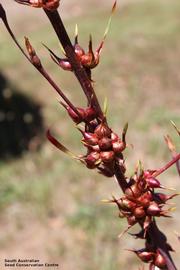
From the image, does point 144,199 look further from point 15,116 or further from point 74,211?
point 15,116

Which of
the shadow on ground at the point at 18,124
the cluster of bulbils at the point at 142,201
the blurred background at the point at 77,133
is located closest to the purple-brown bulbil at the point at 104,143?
the cluster of bulbils at the point at 142,201

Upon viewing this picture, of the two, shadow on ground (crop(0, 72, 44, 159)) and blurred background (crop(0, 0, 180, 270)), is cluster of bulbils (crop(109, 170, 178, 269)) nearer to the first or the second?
blurred background (crop(0, 0, 180, 270))

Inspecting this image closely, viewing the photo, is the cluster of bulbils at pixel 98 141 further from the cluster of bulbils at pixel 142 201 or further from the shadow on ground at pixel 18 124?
the shadow on ground at pixel 18 124

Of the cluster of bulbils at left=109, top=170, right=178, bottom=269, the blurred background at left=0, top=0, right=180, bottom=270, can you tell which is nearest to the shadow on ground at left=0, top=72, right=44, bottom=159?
the blurred background at left=0, top=0, right=180, bottom=270

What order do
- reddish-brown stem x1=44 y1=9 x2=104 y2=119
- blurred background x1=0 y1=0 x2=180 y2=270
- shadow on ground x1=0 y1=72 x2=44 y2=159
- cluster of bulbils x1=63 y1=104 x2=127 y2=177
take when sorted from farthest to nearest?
shadow on ground x1=0 y1=72 x2=44 y2=159
blurred background x1=0 y1=0 x2=180 y2=270
cluster of bulbils x1=63 y1=104 x2=127 y2=177
reddish-brown stem x1=44 y1=9 x2=104 y2=119

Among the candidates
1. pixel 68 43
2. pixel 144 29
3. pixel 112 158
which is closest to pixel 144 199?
pixel 112 158

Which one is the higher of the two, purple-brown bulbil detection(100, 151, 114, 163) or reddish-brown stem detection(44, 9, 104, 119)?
reddish-brown stem detection(44, 9, 104, 119)

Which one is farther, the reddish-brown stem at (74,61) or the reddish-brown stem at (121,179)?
the reddish-brown stem at (121,179)
